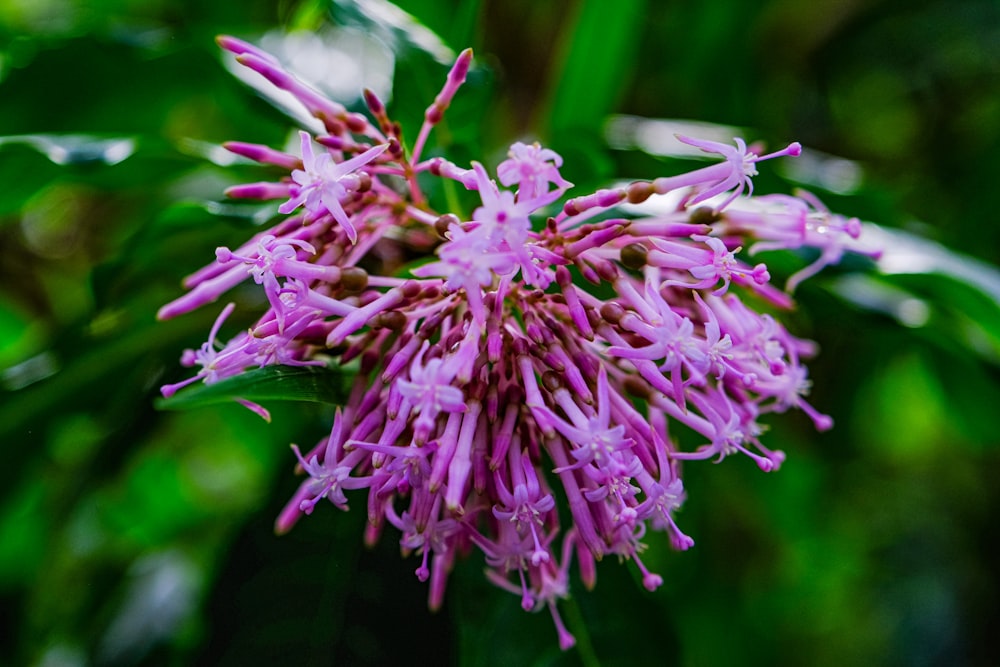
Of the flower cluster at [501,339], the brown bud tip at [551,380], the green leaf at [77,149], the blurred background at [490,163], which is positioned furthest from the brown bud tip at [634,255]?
the green leaf at [77,149]

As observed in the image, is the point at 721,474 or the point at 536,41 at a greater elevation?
the point at 536,41

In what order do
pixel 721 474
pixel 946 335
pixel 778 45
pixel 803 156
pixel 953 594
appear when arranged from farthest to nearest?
Result: pixel 953 594
pixel 778 45
pixel 721 474
pixel 803 156
pixel 946 335

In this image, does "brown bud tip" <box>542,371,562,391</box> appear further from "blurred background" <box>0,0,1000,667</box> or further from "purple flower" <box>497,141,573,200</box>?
"blurred background" <box>0,0,1000,667</box>

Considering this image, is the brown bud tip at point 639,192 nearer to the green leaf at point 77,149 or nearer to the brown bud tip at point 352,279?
the brown bud tip at point 352,279

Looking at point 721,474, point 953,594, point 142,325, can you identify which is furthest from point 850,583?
point 142,325

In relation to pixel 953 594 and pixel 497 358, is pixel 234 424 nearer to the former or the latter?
pixel 497 358

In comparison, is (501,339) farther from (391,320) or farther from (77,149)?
(77,149)

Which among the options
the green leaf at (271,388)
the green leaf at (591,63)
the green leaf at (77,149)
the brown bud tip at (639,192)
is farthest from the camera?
the green leaf at (591,63)
